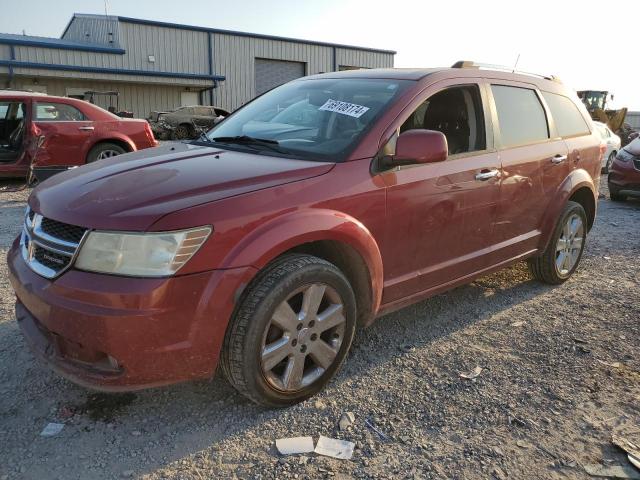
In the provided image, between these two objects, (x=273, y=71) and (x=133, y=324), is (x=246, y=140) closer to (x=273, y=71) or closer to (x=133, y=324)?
(x=133, y=324)

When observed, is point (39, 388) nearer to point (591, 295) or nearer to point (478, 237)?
point (478, 237)

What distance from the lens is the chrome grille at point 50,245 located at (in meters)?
2.32

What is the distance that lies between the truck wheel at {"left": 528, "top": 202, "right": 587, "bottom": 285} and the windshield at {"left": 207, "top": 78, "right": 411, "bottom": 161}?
6.86ft

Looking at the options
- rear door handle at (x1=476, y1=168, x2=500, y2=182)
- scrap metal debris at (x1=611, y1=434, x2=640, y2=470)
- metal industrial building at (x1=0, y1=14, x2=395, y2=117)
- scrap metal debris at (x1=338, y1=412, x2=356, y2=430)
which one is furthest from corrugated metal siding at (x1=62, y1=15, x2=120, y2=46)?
scrap metal debris at (x1=611, y1=434, x2=640, y2=470)

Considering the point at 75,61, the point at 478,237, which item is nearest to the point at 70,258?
the point at 478,237

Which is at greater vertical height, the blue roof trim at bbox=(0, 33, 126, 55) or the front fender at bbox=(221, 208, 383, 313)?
the blue roof trim at bbox=(0, 33, 126, 55)

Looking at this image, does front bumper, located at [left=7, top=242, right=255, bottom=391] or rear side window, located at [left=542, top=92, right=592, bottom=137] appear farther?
rear side window, located at [left=542, top=92, right=592, bottom=137]

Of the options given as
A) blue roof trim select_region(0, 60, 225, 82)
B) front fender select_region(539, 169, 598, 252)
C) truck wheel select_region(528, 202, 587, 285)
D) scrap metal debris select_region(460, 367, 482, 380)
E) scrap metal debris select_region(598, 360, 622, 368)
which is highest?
blue roof trim select_region(0, 60, 225, 82)

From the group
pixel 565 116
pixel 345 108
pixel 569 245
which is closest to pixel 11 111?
pixel 345 108

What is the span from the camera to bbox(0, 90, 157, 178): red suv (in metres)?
8.28

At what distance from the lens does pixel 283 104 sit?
3697 mm

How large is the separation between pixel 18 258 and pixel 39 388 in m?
0.71

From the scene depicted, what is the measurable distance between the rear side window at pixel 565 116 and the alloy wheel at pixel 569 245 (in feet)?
2.40

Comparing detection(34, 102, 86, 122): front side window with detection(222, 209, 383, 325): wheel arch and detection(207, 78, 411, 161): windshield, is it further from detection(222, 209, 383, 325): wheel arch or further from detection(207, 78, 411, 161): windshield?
detection(222, 209, 383, 325): wheel arch
